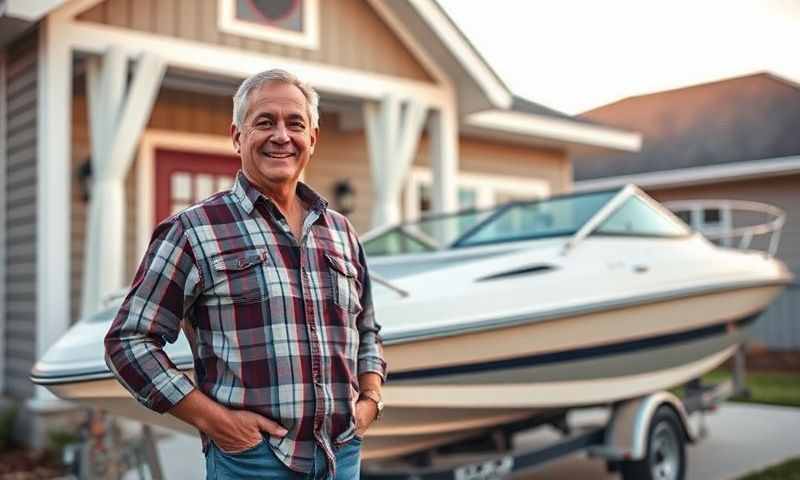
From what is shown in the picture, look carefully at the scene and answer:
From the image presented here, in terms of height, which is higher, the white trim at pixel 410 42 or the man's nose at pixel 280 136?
the white trim at pixel 410 42

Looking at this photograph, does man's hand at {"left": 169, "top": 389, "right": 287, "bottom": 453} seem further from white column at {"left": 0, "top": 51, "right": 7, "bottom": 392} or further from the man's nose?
white column at {"left": 0, "top": 51, "right": 7, "bottom": 392}

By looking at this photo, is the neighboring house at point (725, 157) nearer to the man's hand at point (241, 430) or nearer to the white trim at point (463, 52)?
the white trim at point (463, 52)

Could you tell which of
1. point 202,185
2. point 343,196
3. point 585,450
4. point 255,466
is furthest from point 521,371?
point 343,196

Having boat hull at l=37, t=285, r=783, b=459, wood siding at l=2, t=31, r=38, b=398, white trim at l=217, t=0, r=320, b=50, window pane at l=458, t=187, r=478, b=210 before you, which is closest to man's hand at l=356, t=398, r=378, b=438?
boat hull at l=37, t=285, r=783, b=459

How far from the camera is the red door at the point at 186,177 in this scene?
7102mm

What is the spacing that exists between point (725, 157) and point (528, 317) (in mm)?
11334

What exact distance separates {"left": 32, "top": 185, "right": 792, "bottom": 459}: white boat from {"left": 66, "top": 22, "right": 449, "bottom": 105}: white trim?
2.19 m

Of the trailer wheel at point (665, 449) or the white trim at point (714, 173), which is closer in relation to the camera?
the trailer wheel at point (665, 449)

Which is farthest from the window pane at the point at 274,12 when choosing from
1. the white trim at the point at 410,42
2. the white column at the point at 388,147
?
the white column at the point at 388,147

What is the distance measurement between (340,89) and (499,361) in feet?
12.9

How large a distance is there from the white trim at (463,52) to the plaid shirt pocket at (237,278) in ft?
19.4

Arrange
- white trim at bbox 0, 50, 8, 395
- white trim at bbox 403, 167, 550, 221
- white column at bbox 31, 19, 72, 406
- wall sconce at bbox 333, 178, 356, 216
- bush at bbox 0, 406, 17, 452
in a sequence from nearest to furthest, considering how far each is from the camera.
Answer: white column at bbox 31, 19, 72, 406 < bush at bbox 0, 406, 17, 452 < white trim at bbox 0, 50, 8, 395 < wall sconce at bbox 333, 178, 356, 216 < white trim at bbox 403, 167, 550, 221

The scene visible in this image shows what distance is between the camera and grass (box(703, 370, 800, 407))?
779 centimetres

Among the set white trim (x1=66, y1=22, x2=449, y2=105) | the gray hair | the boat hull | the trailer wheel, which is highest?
white trim (x1=66, y1=22, x2=449, y2=105)
